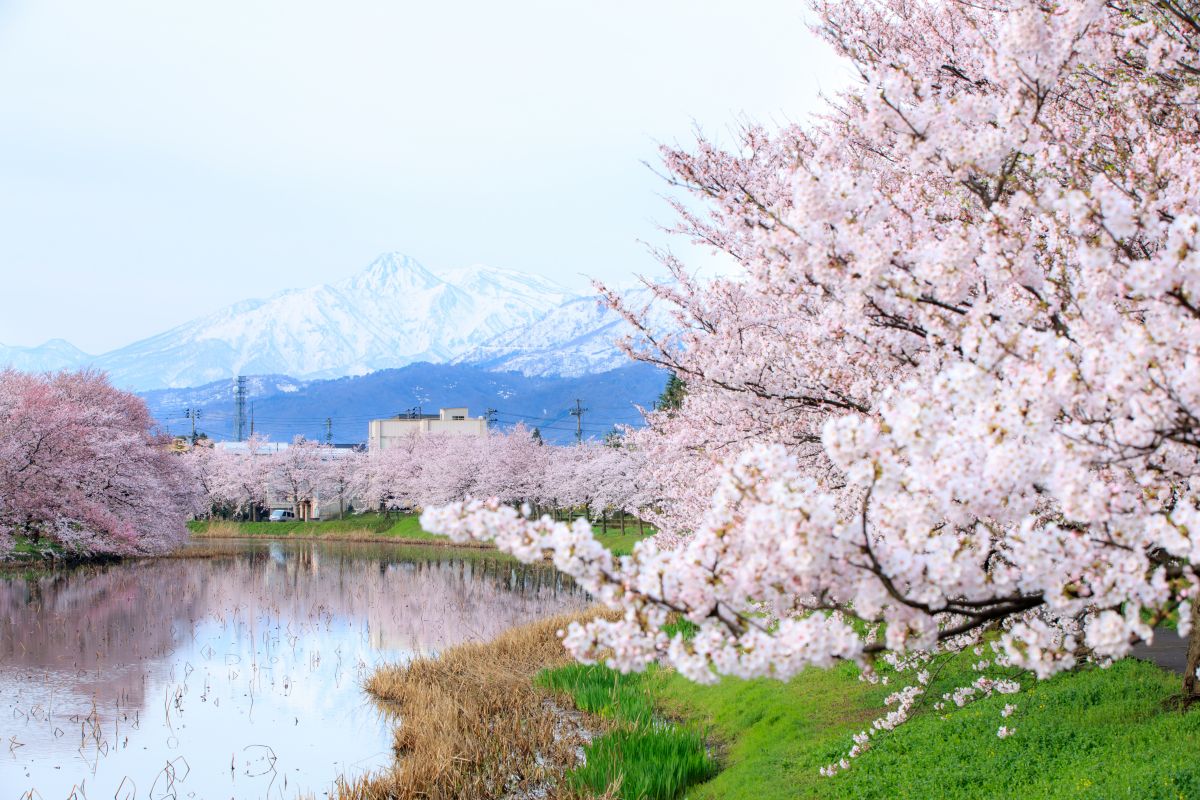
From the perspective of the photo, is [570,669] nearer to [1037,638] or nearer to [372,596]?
[1037,638]

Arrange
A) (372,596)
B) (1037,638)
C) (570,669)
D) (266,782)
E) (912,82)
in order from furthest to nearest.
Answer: (372,596) < (570,669) < (266,782) < (912,82) < (1037,638)

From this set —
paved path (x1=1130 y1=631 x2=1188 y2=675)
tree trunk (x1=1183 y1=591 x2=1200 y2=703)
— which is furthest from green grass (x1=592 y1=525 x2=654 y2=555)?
tree trunk (x1=1183 y1=591 x2=1200 y2=703)

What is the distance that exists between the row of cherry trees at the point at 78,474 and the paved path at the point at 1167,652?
1169 inches

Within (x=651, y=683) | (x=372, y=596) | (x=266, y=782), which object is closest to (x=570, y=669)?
(x=651, y=683)

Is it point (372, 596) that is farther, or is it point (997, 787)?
point (372, 596)

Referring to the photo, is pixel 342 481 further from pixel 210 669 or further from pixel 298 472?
pixel 210 669

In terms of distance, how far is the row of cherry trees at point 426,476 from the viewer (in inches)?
2518

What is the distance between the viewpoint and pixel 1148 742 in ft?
26.5

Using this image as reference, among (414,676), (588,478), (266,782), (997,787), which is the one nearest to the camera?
(997,787)

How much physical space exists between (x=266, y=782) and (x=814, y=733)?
8.66 m

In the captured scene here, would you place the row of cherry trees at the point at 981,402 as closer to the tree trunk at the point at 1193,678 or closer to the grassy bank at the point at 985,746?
the grassy bank at the point at 985,746

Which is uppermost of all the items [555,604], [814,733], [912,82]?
[912,82]

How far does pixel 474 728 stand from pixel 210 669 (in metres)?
9.89

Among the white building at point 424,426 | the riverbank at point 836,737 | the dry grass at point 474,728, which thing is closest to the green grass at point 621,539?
the dry grass at point 474,728
